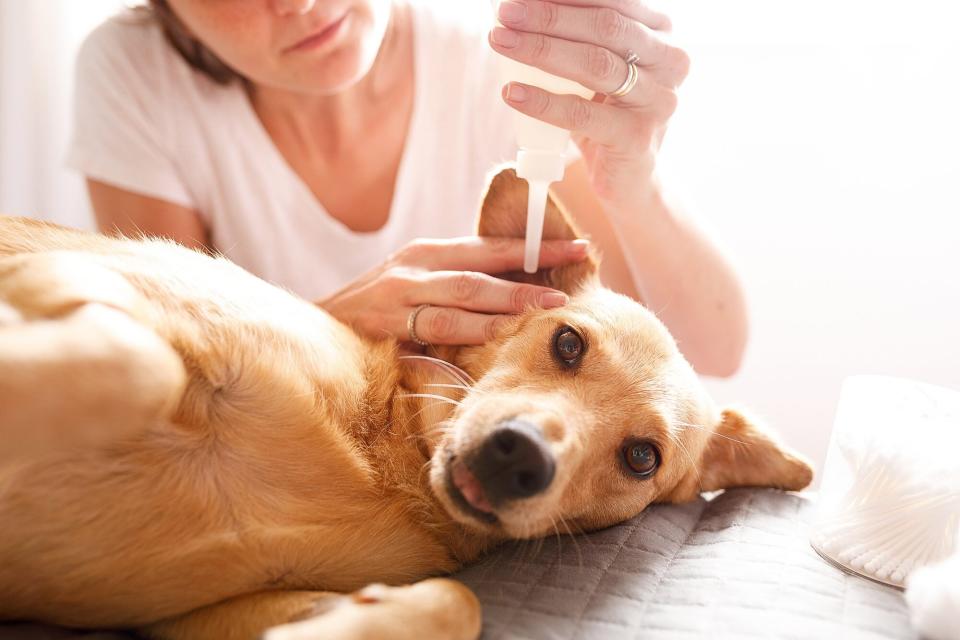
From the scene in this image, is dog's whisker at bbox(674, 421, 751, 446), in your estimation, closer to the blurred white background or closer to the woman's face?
the blurred white background

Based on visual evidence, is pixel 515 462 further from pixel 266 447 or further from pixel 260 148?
pixel 260 148

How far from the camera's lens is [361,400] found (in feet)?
4.45

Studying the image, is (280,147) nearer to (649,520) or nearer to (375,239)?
(375,239)

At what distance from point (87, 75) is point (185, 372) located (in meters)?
1.50

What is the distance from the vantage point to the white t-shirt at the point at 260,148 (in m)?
2.17

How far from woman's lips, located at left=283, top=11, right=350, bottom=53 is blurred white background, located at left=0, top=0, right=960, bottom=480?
83cm

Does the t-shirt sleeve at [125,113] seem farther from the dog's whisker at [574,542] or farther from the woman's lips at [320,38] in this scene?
the dog's whisker at [574,542]

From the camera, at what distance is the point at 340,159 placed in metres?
2.32

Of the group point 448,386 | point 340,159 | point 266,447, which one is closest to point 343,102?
point 340,159

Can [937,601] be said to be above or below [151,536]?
above

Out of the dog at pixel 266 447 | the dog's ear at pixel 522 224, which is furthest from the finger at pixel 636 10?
the dog at pixel 266 447

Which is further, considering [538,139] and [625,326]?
[625,326]

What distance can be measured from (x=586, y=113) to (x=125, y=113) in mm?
1444

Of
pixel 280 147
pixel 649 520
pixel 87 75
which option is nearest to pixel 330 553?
pixel 649 520
